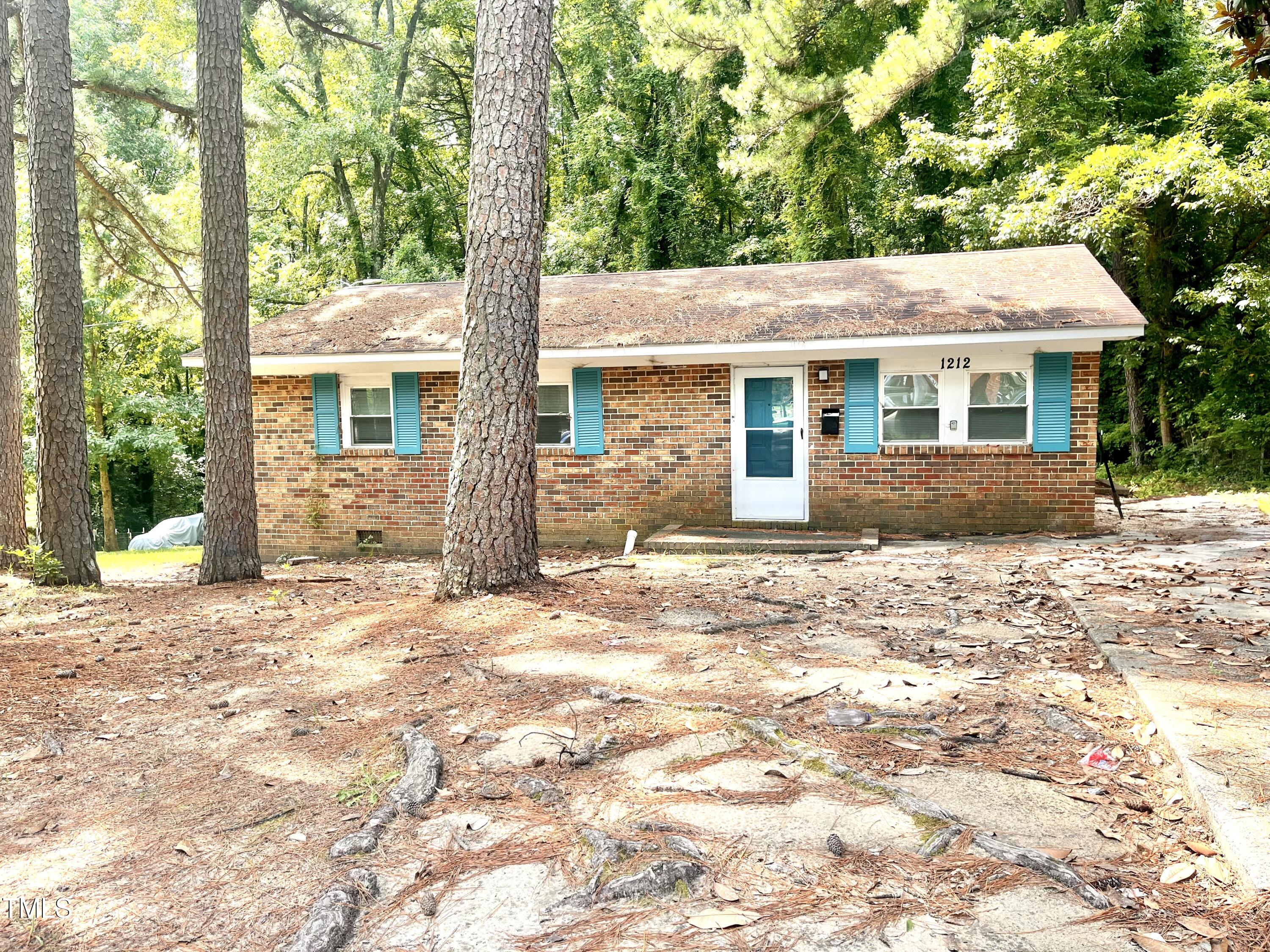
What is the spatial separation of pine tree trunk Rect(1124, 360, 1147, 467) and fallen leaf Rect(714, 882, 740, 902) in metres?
19.1

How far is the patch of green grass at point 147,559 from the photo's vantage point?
13.2 meters

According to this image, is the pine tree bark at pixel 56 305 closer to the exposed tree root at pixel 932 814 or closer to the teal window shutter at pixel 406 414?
the teal window shutter at pixel 406 414

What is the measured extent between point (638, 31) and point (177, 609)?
21.6 metres

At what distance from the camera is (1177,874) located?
2.68 m

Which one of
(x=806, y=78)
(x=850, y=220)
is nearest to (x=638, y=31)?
(x=806, y=78)

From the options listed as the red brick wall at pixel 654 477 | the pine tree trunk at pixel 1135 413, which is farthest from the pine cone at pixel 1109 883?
the pine tree trunk at pixel 1135 413

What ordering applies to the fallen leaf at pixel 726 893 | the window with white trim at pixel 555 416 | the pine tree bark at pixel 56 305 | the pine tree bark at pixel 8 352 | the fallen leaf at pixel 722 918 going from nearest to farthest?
the fallen leaf at pixel 722 918
the fallen leaf at pixel 726 893
the pine tree bark at pixel 56 305
the pine tree bark at pixel 8 352
the window with white trim at pixel 555 416

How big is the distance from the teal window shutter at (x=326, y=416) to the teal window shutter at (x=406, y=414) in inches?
34.4

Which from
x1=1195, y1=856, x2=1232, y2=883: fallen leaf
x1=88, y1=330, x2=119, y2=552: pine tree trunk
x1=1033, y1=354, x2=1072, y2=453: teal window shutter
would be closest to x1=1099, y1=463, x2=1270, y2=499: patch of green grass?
x1=1033, y1=354, x2=1072, y2=453: teal window shutter

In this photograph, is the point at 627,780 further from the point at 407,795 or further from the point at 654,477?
the point at 654,477

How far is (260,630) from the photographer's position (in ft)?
21.3

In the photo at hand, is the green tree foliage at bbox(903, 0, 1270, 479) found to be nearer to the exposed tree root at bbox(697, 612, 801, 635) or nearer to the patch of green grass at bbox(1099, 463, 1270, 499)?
the patch of green grass at bbox(1099, 463, 1270, 499)

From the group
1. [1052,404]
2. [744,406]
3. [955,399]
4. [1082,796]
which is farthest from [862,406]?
[1082,796]

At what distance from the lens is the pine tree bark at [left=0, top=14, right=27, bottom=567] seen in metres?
10.0
